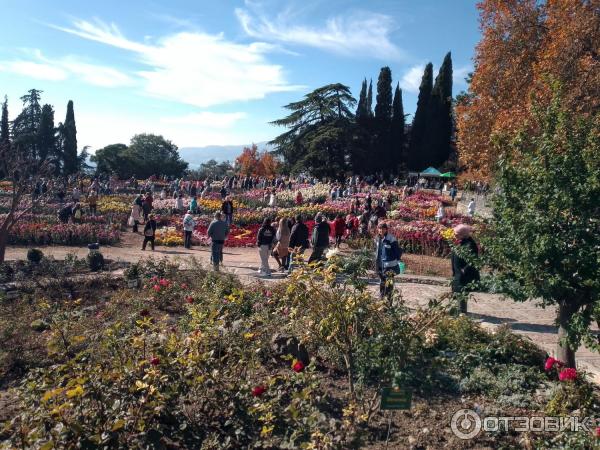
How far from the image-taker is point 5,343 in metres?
5.95

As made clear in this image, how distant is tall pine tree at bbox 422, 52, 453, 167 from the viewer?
42250mm

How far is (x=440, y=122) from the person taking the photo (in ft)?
139

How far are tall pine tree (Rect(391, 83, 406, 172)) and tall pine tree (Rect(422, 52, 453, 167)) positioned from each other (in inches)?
116

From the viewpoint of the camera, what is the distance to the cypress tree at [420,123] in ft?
142

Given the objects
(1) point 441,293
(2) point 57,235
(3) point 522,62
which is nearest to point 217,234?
(1) point 441,293

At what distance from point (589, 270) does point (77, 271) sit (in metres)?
9.79

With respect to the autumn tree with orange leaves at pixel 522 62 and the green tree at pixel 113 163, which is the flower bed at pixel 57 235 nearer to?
the autumn tree with orange leaves at pixel 522 62

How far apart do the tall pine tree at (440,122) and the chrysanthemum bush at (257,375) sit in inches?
1499

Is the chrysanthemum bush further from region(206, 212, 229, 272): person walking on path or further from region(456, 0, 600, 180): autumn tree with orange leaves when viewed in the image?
region(456, 0, 600, 180): autumn tree with orange leaves

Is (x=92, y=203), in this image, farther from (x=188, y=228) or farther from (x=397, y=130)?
(x=397, y=130)

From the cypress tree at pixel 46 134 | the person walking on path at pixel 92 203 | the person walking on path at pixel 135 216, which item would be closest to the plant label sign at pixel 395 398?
the person walking on path at pixel 135 216

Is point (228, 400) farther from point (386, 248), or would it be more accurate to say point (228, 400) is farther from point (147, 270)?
point (147, 270)

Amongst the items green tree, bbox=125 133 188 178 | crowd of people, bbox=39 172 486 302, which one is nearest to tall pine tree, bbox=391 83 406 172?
crowd of people, bbox=39 172 486 302

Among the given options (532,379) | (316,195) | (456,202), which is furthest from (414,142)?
(532,379)
